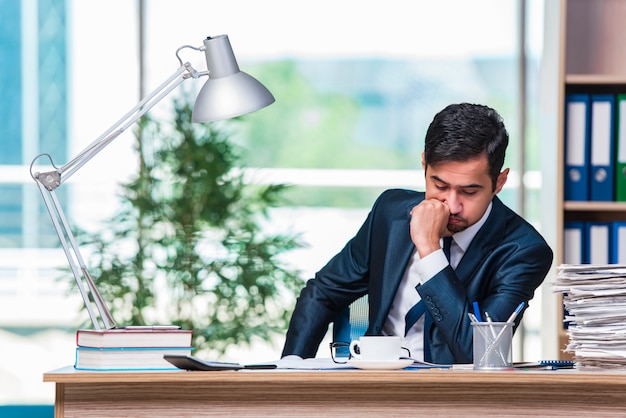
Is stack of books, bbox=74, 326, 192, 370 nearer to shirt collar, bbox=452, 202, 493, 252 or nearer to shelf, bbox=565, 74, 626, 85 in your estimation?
shirt collar, bbox=452, 202, 493, 252

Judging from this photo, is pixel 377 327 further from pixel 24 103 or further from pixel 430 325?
pixel 24 103

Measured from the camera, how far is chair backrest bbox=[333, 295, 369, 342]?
2.72 metres

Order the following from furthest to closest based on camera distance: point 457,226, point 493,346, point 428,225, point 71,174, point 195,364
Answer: point 457,226, point 428,225, point 71,174, point 493,346, point 195,364

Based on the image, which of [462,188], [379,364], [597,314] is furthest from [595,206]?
[379,364]

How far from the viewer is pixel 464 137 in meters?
2.40

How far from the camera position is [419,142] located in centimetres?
507

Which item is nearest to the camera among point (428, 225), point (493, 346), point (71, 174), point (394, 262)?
point (493, 346)

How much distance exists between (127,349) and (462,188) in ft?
3.02

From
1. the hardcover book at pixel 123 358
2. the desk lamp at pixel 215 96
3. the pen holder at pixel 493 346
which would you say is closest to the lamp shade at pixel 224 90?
the desk lamp at pixel 215 96

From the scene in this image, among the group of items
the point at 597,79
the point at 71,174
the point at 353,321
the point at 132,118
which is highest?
the point at 597,79

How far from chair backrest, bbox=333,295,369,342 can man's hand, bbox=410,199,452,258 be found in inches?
17.5

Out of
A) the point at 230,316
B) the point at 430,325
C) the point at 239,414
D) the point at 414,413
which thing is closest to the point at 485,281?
the point at 430,325

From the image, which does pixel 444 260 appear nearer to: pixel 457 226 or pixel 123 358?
pixel 457 226

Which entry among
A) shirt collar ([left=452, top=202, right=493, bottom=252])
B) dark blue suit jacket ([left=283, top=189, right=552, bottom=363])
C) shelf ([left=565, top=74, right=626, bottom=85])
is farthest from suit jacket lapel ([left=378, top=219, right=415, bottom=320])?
shelf ([left=565, top=74, right=626, bottom=85])
